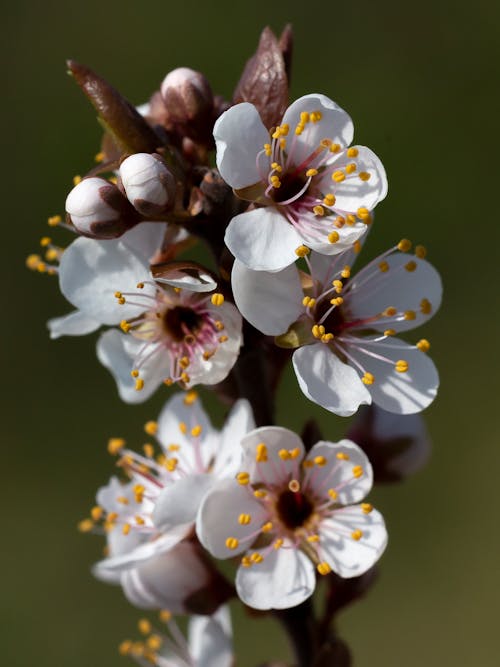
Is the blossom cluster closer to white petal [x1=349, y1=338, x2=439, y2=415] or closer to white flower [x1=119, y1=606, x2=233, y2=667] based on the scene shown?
white petal [x1=349, y1=338, x2=439, y2=415]

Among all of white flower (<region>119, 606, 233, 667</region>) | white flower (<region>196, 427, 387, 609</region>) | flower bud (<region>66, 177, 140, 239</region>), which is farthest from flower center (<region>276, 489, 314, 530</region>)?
flower bud (<region>66, 177, 140, 239</region>)

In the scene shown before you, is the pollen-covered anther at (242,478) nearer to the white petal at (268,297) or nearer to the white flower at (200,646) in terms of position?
the white petal at (268,297)

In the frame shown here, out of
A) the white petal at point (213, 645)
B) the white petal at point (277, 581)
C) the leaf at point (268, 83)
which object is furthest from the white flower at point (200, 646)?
the leaf at point (268, 83)

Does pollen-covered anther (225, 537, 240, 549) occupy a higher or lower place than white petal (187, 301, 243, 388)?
lower

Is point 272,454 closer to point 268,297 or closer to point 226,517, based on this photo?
point 226,517

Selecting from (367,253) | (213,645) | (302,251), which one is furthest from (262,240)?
Answer: (367,253)
